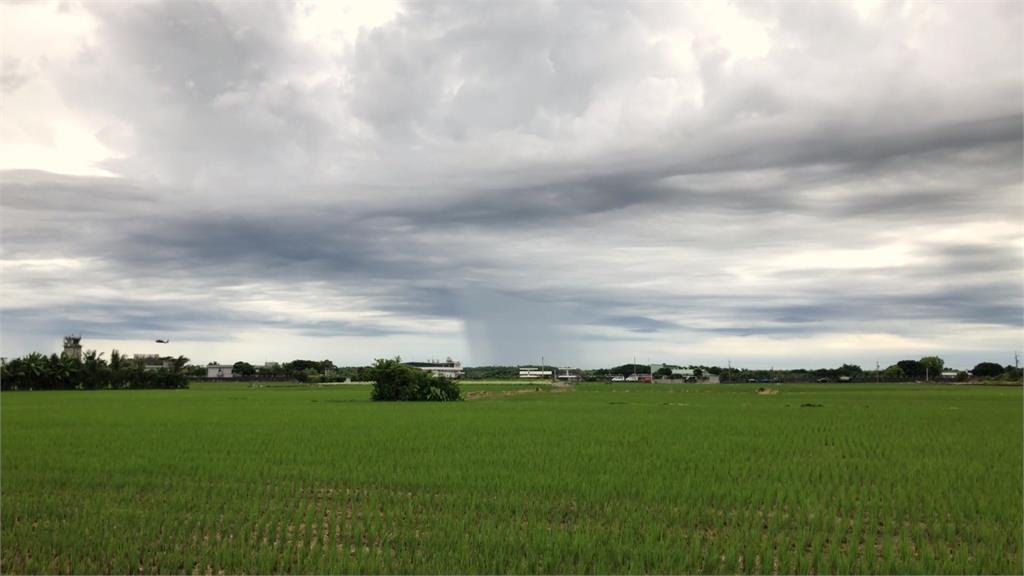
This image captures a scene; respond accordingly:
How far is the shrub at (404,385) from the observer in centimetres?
5416

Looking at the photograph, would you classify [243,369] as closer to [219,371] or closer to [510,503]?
[219,371]

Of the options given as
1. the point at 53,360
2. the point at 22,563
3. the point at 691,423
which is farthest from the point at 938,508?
the point at 53,360

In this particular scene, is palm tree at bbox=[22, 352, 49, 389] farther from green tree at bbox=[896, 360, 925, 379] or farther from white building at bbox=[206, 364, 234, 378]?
green tree at bbox=[896, 360, 925, 379]

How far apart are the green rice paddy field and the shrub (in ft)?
94.0

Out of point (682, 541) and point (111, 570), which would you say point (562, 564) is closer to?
point (682, 541)

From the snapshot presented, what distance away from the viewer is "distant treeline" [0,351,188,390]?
8331 centimetres

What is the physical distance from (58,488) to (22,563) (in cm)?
593

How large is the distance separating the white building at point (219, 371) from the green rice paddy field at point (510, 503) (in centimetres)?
14820

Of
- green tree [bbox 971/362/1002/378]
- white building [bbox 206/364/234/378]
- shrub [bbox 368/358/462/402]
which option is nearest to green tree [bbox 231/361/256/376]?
white building [bbox 206/364/234/378]

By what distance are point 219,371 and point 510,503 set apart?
169m

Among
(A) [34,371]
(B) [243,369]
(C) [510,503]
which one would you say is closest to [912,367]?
(B) [243,369]

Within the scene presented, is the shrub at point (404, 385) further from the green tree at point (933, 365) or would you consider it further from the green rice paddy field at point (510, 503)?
the green tree at point (933, 365)

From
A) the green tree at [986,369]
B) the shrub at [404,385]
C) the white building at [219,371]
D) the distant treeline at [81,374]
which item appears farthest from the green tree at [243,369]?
the green tree at [986,369]

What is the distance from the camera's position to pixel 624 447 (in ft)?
69.5
